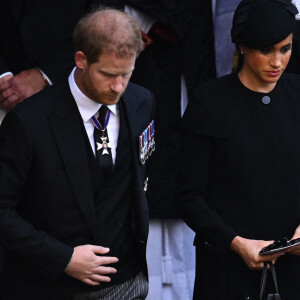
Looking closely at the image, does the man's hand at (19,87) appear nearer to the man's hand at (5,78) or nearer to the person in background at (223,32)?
the man's hand at (5,78)

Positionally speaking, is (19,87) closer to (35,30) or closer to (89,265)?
(35,30)

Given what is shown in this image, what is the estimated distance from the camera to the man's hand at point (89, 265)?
319 cm

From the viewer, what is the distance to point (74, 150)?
321 cm

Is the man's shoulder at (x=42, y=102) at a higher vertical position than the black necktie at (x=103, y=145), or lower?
higher

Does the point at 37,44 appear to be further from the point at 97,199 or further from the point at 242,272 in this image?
the point at 242,272

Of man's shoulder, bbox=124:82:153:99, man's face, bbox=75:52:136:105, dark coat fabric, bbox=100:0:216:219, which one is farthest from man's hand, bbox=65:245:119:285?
dark coat fabric, bbox=100:0:216:219

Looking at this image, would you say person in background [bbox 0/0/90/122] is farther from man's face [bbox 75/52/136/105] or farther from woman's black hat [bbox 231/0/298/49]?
woman's black hat [bbox 231/0/298/49]

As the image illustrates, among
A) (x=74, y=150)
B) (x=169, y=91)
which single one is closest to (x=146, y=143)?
(x=74, y=150)

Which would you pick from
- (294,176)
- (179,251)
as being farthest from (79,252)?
(179,251)

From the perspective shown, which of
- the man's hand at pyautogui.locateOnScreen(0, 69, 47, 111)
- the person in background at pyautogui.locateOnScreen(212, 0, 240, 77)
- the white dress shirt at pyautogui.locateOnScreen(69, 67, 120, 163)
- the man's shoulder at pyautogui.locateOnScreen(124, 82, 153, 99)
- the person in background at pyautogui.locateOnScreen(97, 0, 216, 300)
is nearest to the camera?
the white dress shirt at pyautogui.locateOnScreen(69, 67, 120, 163)

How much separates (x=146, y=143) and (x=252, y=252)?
56 cm

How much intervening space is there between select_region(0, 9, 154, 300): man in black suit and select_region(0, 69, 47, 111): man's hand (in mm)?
520

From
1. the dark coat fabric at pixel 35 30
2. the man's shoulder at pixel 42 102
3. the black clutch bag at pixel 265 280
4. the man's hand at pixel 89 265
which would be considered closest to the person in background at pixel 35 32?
the dark coat fabric at pixel 35 30

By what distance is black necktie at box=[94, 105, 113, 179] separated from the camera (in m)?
3.29
